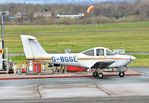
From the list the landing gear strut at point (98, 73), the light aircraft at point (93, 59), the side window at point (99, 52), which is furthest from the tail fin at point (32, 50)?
the landing gear strut at point (98, 73)

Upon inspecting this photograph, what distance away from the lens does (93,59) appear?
27000mm

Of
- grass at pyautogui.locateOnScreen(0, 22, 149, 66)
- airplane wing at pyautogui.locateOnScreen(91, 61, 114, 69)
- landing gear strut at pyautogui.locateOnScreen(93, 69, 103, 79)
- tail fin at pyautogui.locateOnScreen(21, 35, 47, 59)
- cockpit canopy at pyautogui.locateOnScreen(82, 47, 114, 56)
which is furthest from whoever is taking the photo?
grass at pyautogui.locateOnScreen(0, 22, 149, 66)

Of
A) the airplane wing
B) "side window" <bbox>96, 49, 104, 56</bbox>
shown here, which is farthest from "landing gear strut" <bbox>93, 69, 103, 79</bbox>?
"side window" <bbox>96, 49, 104, 56</bbox>

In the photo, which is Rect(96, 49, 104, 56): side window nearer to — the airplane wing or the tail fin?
the airplane wing

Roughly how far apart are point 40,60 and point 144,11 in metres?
142

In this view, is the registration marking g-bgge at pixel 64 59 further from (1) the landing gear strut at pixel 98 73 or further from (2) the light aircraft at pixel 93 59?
(1) the landing gear strut at pixel 98 73

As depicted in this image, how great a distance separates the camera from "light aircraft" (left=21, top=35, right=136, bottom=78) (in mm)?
26688

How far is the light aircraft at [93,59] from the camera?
2669 cm

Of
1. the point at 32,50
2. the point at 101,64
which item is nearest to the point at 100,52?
the point at 101,64

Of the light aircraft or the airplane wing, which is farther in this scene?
the light aircraft

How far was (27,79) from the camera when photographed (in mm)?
26094

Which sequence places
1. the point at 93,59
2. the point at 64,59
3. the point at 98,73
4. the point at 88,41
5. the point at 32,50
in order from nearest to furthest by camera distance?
the point at 98,73, the point at 93,59, the point at 64,59, the point at 32,50, the point at 88,41

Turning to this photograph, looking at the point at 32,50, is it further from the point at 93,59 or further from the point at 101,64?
the point at 101,64

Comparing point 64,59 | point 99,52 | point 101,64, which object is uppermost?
point 99,52
